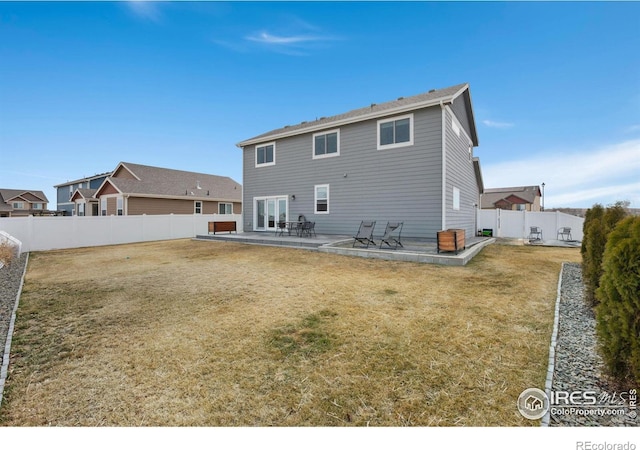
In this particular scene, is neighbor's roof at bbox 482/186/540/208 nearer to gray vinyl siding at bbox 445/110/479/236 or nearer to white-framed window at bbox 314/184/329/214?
gray vinyl siding at bbox 445/110/479/236

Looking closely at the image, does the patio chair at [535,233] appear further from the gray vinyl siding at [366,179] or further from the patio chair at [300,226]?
the patio chair at [300,226]

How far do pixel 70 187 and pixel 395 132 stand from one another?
1803 inches

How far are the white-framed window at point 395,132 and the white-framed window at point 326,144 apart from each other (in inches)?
81.9

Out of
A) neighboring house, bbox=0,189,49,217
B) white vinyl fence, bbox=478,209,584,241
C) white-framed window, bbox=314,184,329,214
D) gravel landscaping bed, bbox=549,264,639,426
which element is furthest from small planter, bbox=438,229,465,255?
neighboring house, bbox=0,189,49,217

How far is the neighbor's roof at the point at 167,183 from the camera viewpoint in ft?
66.0

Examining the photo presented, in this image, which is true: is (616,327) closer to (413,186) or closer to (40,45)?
(413,186)

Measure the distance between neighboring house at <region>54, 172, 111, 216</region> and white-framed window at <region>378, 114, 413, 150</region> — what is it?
3612 centimetres

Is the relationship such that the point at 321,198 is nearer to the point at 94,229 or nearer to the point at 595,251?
the point at 595,251

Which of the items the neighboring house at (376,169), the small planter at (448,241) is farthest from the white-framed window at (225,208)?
the small planter at (448,241)

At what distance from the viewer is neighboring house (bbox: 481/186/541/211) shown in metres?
34.6

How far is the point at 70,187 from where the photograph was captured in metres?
37.2

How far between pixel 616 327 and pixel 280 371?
9.08ft

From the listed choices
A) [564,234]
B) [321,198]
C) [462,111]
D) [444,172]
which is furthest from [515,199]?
[321,198]
